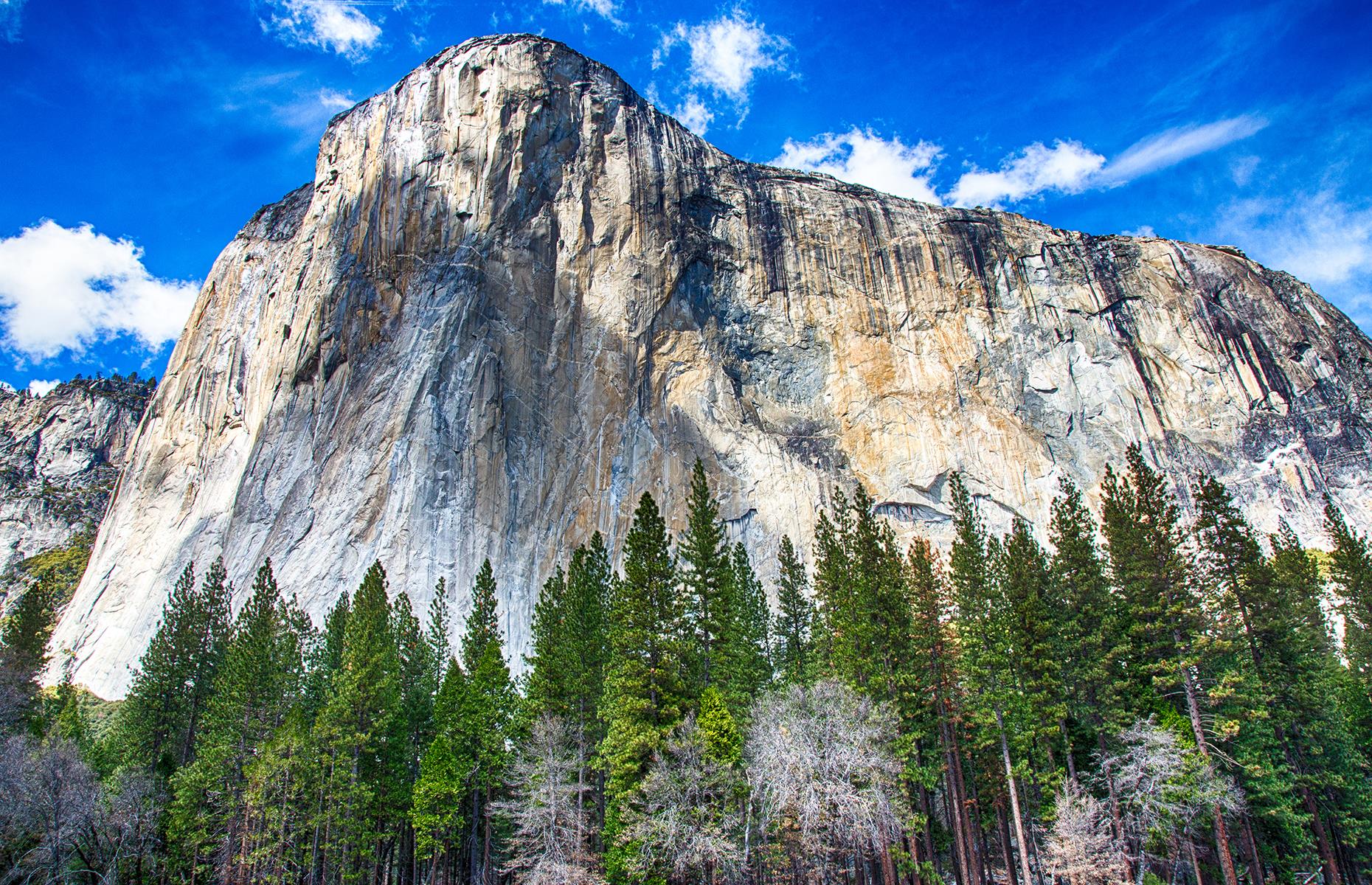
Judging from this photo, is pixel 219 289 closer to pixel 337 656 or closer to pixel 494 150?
pixel 494 150

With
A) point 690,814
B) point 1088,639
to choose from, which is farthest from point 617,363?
point 690,814

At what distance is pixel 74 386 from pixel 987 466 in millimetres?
117033

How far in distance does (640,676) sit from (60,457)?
11283cm

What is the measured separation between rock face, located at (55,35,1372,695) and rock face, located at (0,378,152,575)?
27414 mm

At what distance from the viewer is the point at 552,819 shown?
25.9 metres

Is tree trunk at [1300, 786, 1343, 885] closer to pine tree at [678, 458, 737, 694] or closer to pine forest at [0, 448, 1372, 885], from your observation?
pine forest at [0, 448, 1372, 885]

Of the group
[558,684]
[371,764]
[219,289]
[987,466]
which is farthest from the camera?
[219,289]

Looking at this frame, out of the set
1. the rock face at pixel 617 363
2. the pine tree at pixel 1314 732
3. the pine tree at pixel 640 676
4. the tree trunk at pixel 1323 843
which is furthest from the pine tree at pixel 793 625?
the rock face at pixel 617 363

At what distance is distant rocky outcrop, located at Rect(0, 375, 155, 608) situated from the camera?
96.8 meters

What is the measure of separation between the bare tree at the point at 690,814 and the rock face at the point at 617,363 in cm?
3752

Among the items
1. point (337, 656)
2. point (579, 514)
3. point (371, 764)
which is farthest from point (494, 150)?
point (371, 764)

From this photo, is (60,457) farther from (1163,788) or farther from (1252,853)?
(1252,853)

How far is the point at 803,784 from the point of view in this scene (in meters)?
23.2

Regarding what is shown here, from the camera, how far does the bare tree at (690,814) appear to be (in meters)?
23.3
